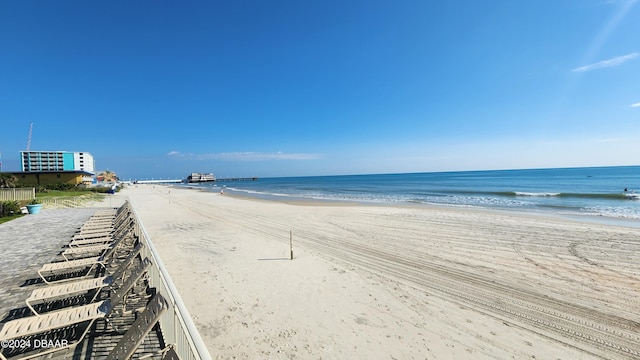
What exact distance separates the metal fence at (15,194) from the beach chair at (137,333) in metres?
21.6

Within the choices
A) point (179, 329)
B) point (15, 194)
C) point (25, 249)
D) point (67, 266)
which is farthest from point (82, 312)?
point (15, 194)

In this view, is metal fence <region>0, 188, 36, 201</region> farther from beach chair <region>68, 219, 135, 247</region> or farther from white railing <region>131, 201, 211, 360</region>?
white railing <region>131, 201, 211, 360</region>

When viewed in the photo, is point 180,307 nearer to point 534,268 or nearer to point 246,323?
point 246,323

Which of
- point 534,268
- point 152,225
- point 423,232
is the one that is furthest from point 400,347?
point 152,225

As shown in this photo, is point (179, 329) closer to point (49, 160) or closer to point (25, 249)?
point (25, 249)

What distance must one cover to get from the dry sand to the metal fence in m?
14.1

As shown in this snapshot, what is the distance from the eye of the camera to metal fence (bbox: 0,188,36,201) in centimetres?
1648

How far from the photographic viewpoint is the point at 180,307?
262cm

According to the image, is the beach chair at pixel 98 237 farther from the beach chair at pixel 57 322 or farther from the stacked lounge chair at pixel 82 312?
the beach chair at pixel 57 322

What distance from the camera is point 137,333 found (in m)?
2.62

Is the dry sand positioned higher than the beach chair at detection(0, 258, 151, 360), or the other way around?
the beach chair at detection(0, 258, 151, 360)

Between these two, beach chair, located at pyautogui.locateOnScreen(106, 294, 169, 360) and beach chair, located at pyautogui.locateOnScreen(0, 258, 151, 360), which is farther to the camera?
beach chair, located at pyautogui.locateOnScreen(0, 258, 151, 360)

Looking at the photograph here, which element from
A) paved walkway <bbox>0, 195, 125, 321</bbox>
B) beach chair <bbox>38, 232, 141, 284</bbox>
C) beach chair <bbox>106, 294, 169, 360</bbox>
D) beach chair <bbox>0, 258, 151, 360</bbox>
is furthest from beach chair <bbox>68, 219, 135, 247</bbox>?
beach chair <bbox>106, 294, 169, 360</bbox>

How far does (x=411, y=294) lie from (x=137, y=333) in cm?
489
